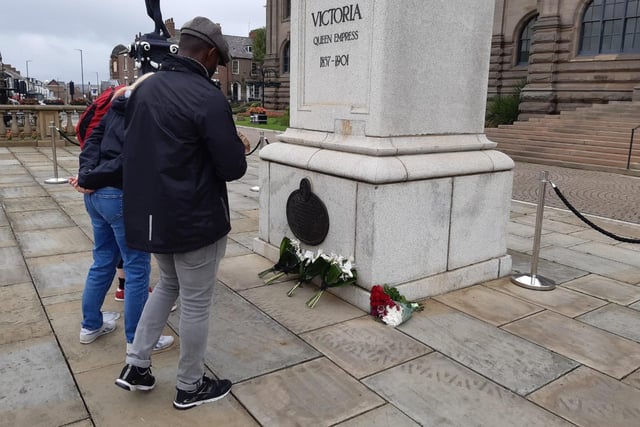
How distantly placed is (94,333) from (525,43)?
1044 inches

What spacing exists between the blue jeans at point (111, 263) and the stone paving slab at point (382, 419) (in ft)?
4.91

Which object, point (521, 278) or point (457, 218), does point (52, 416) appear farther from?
point (521, 278)

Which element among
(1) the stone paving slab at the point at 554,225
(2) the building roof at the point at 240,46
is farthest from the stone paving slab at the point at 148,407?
(2) the building roof at the point at 240,46

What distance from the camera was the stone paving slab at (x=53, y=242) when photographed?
606 cm

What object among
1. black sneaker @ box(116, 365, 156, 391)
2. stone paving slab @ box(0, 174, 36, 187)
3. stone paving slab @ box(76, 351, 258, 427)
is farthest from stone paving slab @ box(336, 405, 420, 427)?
stone paving slab @ box(0, 174, 36, 187)

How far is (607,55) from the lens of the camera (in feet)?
70.9

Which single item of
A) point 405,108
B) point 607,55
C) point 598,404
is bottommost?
point 598,404

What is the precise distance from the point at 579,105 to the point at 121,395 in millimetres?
22887

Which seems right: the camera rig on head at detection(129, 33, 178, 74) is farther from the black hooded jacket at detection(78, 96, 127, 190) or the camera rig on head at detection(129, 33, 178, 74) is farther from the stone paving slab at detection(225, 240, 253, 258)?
the black hooded jacket at detection(78, 96, 127, 190)

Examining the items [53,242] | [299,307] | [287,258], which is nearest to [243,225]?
[53,242]

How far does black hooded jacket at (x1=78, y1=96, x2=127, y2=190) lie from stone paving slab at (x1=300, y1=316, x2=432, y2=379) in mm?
1752

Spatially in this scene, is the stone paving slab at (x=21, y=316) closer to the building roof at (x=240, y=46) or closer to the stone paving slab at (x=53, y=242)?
the stone paving slab at (x=53, y=242)

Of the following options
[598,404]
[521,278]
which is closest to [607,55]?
[521,278]

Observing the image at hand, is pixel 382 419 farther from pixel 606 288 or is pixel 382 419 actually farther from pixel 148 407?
pixel 606 288
